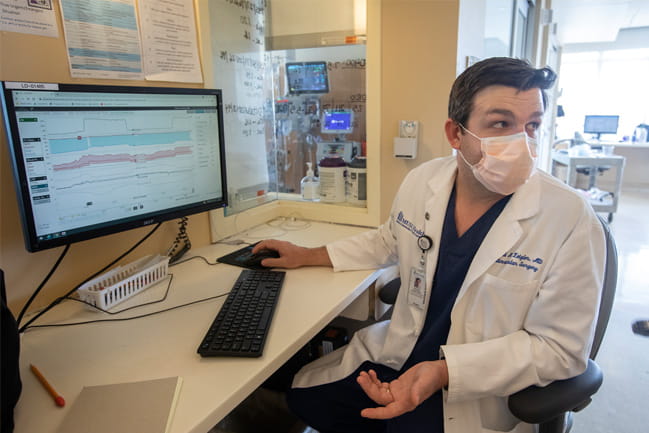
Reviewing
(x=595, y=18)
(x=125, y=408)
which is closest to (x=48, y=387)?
(x=125, y=408)

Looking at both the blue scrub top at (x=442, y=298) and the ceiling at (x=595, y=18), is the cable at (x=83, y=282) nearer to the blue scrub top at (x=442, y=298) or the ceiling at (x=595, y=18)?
the blue scrub top at (x=442, y=298)

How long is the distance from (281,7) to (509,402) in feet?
5.60

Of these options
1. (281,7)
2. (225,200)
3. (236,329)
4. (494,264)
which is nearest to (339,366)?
(236,329)

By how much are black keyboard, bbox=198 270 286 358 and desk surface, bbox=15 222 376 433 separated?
0.07ft

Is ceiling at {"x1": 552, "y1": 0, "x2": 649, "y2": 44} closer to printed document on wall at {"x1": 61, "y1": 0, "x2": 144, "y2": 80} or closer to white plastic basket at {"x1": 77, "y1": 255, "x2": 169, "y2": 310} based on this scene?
printed document on wall at {"x1": 61, "y1": 0, "x2": 144, "y2": 80}

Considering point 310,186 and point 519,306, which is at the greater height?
point 310,186

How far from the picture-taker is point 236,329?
92 centimetres

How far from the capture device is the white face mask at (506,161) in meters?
0.97

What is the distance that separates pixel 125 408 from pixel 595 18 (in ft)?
21.6

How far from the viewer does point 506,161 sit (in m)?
0.98

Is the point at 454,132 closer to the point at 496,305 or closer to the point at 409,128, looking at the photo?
→ the point at 496,305

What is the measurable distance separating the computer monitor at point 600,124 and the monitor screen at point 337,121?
6.55 m

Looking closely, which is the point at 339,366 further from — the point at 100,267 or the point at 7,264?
the point at 7,264

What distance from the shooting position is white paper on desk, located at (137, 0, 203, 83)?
4.17 feet
